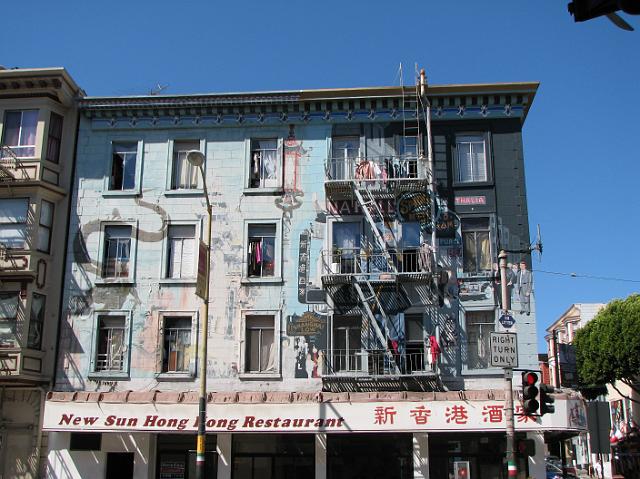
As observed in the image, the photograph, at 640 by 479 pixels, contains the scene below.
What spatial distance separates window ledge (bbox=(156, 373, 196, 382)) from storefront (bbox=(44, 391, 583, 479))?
0.88m

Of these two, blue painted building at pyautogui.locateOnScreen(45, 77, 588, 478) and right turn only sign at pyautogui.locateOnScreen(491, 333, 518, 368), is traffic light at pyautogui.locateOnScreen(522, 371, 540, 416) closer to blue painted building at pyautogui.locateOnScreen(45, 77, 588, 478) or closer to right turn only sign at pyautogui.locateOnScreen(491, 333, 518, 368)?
right turn only sign at pyautogui.locateOnScreen(491, 333, 518, 368)

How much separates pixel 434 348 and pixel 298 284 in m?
5.14

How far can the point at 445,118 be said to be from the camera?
27.0 metres

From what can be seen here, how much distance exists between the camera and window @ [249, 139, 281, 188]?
27266 millimetres

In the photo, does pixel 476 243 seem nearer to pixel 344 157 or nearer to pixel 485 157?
pixel 485 157

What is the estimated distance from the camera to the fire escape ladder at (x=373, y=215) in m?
25.3

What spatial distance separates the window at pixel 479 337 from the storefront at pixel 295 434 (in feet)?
4.49

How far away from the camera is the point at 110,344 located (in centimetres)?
2641

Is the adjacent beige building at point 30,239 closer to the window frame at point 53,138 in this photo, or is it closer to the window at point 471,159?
the window frame at point 53,138

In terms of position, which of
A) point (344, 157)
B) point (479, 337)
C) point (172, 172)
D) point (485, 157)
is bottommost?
point (479, 337)

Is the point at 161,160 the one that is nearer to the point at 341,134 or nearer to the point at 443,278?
the point at 341,134

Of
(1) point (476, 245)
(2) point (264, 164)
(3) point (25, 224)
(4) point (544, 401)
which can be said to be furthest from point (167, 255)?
(4) point (544, 401)

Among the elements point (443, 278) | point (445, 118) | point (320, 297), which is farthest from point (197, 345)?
point (445, 118)

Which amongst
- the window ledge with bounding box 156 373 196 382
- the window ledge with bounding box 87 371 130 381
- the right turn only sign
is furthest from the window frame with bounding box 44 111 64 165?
the right turn only sign
